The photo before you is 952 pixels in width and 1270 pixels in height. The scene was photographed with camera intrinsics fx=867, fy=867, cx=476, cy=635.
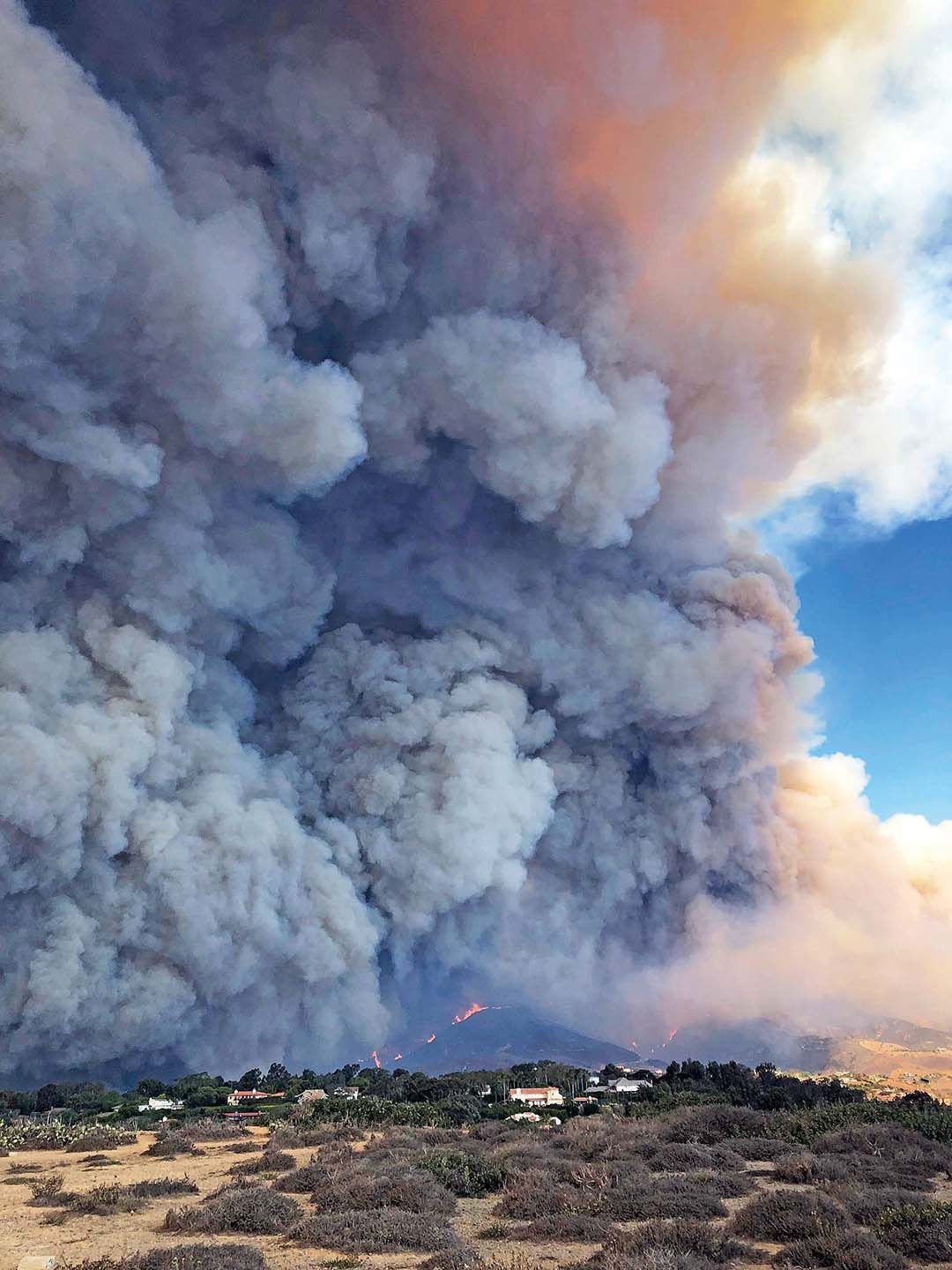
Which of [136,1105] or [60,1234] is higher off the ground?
[60,1234]

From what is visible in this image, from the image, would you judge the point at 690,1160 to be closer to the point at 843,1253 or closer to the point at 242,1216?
the point at 843,1253

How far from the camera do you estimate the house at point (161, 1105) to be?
31891 millimetres

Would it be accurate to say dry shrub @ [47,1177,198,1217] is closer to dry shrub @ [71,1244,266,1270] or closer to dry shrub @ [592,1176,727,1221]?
dry shrub @ [71,1244,266,1270]

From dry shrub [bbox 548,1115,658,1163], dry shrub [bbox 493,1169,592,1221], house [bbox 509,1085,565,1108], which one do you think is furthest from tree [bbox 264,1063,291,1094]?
dry shrub [bbox 493,1169,592,1221]

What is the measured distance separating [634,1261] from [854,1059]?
181 feet

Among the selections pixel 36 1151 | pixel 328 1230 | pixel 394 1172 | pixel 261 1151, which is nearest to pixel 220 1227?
pixel 328 1230

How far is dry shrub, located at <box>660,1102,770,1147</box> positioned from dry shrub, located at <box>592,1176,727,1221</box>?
253 inches

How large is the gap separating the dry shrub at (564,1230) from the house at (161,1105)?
84.5 feet

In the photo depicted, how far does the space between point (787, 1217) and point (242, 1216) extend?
704 cm

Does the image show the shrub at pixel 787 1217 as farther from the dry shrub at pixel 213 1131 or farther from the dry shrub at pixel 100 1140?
the dry shrub at pixel 100 1140

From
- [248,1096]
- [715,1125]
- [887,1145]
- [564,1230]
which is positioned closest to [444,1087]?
[248,1096]

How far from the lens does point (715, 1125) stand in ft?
62.2

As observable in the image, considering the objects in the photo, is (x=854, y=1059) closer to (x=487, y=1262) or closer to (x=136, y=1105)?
(x=136, y=1105)

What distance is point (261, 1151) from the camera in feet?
65.5
